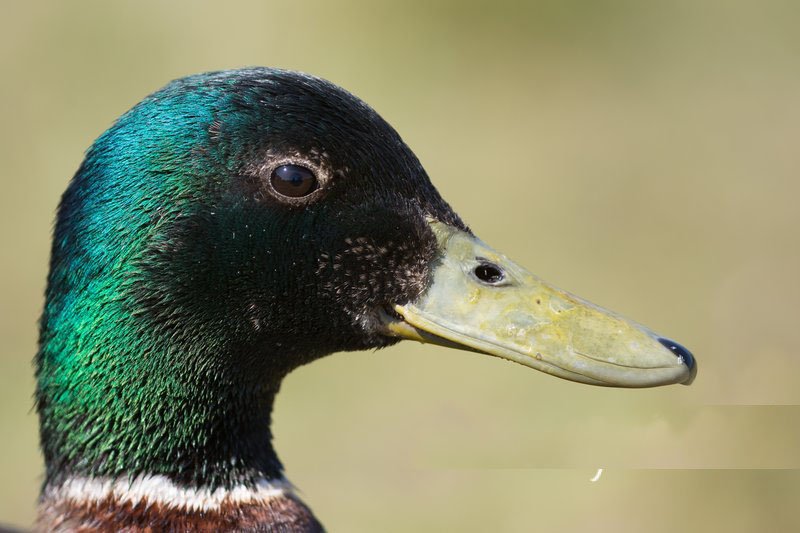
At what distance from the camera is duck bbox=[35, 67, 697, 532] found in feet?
5.36

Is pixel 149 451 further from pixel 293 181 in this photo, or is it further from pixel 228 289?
pixel 293 181

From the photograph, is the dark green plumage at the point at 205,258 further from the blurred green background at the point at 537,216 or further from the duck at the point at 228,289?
the blurred green background at the point at 537,216

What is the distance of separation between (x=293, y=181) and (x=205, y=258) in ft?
0.56

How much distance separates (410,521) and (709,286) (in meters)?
1.61

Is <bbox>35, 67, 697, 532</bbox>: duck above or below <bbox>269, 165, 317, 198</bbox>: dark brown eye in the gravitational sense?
below

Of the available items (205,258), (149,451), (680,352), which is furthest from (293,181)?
(680,352)

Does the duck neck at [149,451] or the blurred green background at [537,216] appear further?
the blurred green background at [537,216]

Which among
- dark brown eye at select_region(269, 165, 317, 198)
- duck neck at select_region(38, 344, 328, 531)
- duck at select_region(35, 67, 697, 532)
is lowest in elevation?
duck neck at select_region(38, 344, 328, 531)

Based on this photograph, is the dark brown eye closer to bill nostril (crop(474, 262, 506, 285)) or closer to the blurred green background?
bill nostril (crop(474, 262, 506, 285))

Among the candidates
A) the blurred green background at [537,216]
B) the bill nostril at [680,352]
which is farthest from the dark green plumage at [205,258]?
the blurred green background at [537,216]

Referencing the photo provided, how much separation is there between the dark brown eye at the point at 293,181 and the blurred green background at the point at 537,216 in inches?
60.7

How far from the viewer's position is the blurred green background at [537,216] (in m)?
3.13

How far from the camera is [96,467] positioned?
170 centimetres

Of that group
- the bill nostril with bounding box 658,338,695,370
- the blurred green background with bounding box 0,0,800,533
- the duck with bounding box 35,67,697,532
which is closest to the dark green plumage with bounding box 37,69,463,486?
the duck with bounding box 35,67,697,532
